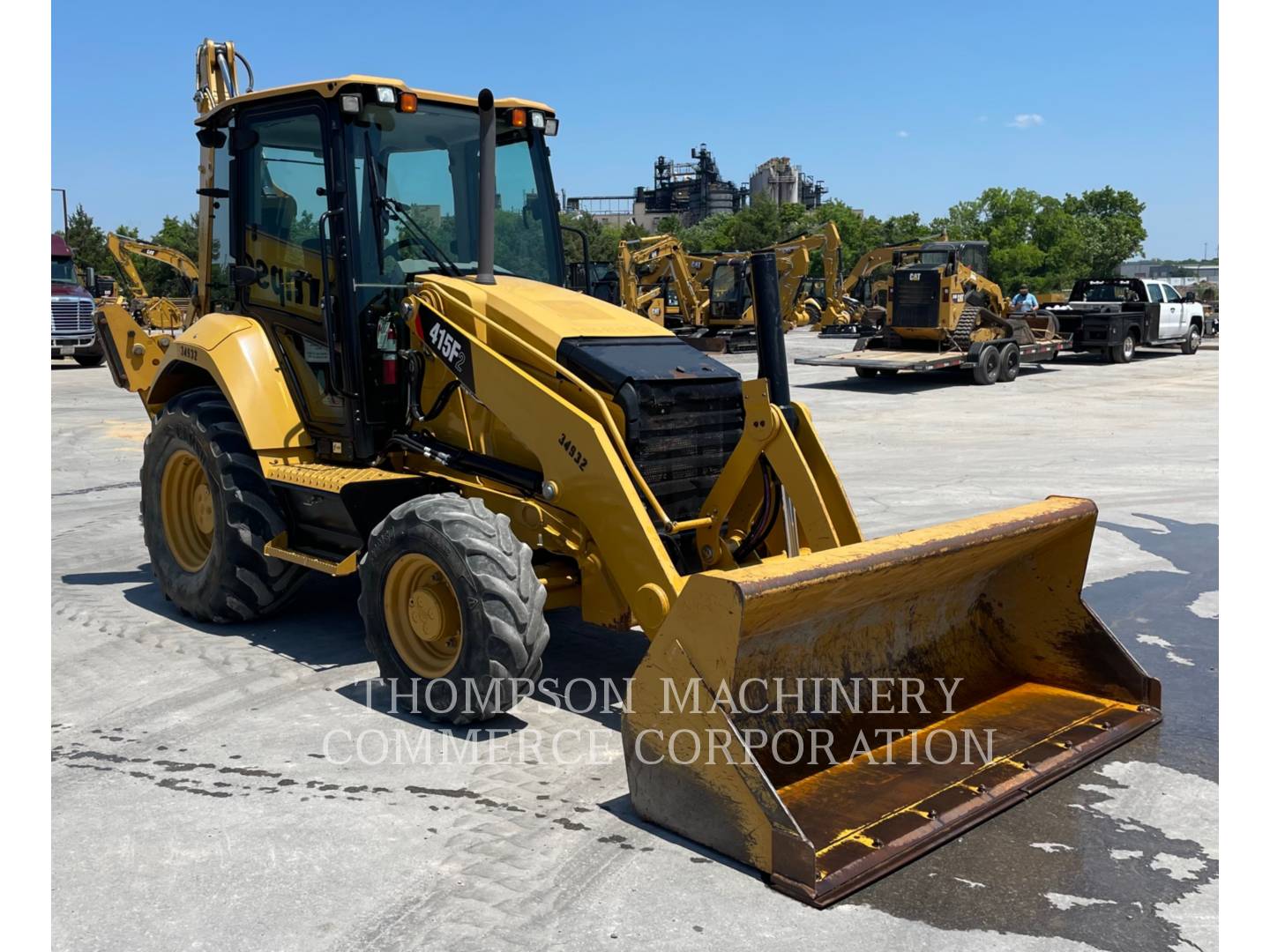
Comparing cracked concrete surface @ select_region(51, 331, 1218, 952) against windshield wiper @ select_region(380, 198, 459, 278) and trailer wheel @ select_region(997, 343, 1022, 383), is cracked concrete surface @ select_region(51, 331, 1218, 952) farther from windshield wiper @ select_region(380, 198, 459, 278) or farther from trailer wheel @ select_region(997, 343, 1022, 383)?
trailer wheel @ select_region(997, 343, 1022, 383)

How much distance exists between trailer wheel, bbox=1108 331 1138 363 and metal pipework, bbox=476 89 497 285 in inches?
1044

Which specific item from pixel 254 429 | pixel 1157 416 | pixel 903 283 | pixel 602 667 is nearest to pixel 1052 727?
pixel 602 667

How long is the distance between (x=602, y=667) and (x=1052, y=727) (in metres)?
2.26

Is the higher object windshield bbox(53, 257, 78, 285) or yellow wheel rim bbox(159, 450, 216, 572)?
windshield bbox(53, 257, 78, 285)

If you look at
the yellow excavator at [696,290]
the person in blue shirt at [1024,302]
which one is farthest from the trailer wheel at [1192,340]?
the yellow excavator at [696,290]

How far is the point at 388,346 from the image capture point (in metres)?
6.29

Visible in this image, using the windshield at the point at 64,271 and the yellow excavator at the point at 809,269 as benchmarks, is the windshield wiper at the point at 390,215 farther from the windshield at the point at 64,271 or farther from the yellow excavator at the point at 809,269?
the windshield at the point at 64,271

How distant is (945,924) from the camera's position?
12.2 ft

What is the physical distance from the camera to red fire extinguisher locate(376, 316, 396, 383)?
6.29 meters

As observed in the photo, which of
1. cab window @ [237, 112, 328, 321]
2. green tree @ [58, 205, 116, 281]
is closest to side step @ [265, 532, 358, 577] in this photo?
cab window @ [237, 112, 328, 321]

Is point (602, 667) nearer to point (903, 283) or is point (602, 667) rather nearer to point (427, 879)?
point (427, 879)

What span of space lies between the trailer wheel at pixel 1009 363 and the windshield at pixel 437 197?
19.6m

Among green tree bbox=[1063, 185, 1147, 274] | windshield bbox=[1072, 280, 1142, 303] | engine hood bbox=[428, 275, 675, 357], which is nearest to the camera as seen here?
engine hood bbox=[428, 275, 675, 357]

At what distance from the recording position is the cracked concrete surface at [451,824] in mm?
3693
